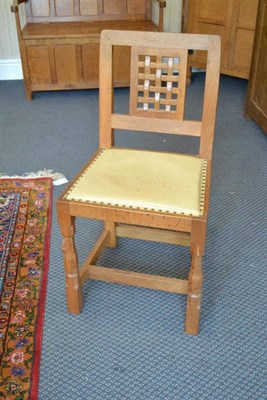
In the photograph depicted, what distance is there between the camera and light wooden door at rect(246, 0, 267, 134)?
2.81m

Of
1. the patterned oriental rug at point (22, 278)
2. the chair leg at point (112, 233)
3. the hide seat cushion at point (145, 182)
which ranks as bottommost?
the patterned oriental rug at point (22, 278)

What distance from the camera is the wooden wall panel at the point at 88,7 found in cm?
362

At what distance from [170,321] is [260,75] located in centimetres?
192

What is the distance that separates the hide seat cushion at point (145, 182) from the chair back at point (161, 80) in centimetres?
10

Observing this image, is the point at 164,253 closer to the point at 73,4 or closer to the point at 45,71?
the point at 45,71

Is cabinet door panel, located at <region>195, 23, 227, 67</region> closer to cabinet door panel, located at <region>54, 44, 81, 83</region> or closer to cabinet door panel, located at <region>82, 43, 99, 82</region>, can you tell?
cabinet door panel, located at <region>82, 43, 99, 82</region>

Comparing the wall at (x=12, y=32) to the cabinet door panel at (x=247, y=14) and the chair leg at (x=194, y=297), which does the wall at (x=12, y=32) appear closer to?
the cabinet door panel at (x=247, y=14)

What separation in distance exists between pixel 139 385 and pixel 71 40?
262 cm

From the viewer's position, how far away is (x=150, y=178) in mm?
1446

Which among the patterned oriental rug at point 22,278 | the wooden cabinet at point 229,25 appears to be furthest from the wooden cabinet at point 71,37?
the patterned oriental rug at point 22,278

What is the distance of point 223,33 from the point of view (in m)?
3.53

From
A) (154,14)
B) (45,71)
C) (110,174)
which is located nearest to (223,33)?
(154,14)

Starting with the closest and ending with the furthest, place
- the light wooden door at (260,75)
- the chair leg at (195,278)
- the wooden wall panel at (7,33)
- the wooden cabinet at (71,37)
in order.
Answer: the chair leg at (195,278) < the light wooden door at (260,75) < the wooden cabinet at (71,37) < the wooden wall panel at (7,33)

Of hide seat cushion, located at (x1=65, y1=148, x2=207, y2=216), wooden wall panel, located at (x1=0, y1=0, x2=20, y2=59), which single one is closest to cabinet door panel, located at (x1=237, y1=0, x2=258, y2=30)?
wooden wall panel, located at (x1=0, y1=0, x2=20, y2=59)
